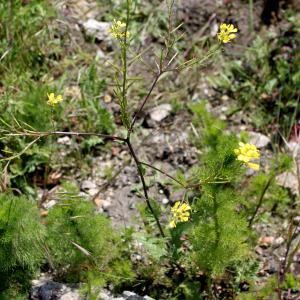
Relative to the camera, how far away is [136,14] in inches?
163

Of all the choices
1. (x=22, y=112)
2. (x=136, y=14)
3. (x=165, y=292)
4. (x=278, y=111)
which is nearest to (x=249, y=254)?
(x=165, y=292)

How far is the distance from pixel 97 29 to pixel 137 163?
76.6 inches

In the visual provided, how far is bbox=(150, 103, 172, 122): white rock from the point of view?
3.71 m

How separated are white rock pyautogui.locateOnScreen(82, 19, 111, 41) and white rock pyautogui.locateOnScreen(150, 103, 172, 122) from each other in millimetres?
747

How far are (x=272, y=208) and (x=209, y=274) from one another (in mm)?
798

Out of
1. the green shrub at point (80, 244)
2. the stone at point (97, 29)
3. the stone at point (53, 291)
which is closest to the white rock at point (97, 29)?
the stone at point (97, 29)

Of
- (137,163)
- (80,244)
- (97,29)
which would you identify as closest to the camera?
(137,163)

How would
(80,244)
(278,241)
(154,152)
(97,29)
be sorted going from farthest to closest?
1. (97,29)
2. (154,152)
3. (278,241)
4. (80,244)

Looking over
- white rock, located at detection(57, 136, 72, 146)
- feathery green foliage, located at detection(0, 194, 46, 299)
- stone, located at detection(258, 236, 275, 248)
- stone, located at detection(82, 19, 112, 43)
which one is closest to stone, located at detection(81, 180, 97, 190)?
white rock, located at detection(57, 136, 72, 146)

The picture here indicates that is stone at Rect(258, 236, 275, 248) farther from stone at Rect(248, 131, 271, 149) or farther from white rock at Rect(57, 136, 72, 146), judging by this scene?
white rock at Rect(57, 136, 72, 146)

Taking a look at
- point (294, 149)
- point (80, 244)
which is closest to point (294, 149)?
point (294, 149)

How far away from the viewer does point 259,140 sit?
3613 millimetres

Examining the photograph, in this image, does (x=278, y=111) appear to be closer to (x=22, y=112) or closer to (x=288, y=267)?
(x=288, y=267)

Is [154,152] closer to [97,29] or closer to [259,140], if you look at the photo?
[259,140]
